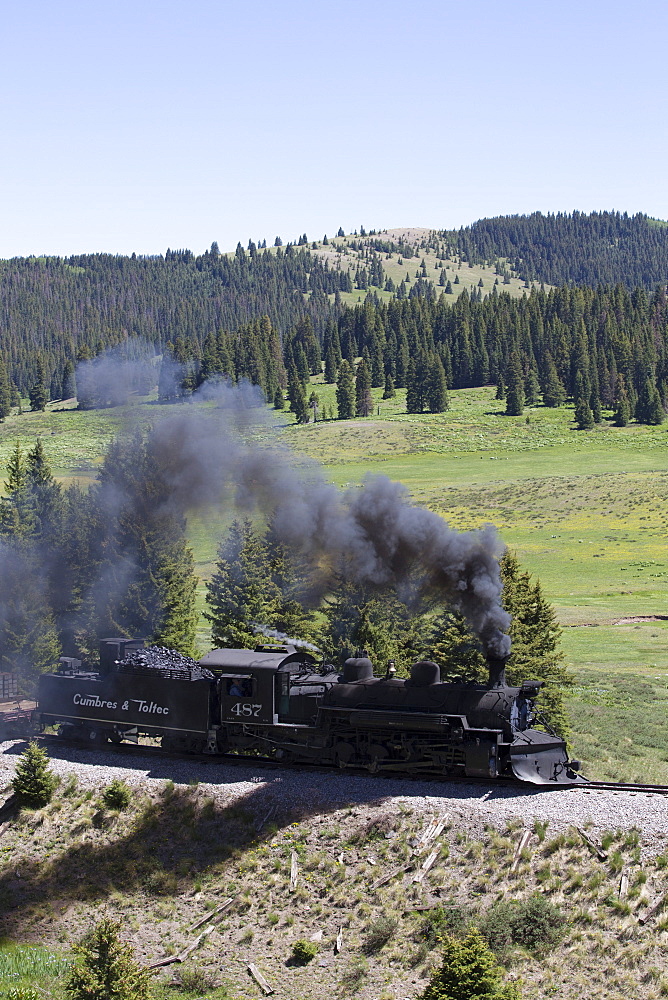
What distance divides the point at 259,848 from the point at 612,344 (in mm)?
159607

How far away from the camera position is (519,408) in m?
156

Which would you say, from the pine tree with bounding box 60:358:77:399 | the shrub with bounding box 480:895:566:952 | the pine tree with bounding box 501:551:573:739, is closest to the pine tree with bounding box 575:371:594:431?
the pine tree with bounding box 60:358:77:399

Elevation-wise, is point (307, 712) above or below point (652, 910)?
above

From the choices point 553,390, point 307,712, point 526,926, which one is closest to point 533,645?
point 307,712

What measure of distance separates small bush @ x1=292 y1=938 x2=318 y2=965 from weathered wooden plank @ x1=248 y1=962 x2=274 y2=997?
85 cm

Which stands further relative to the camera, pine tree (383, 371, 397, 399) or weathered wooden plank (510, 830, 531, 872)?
pine tree (383, 371, 397, 399)

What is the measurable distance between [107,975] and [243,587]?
2156 cm

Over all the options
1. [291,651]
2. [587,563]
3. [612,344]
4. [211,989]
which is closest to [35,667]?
[291,651]

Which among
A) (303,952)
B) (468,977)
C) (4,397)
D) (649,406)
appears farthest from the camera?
(4,397)

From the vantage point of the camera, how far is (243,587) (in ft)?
128

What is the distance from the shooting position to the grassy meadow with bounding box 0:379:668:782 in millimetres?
43656

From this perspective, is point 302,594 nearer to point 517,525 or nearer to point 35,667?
point 35,667

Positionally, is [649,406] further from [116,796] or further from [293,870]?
[293,870]

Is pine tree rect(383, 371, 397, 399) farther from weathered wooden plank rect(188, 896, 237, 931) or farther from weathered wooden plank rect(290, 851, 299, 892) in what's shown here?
weathered wooden plank rect(188, 896, 237, 931)
